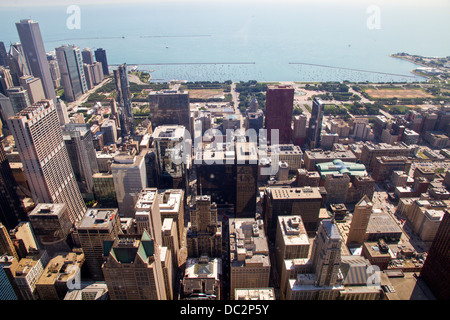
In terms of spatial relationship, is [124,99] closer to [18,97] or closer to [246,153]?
[18,97]

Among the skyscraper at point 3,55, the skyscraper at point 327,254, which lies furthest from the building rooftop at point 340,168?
the skyscraper at point 3,55

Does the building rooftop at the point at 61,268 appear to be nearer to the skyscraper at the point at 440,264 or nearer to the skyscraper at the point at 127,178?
the skyscraper at the point at 127,178

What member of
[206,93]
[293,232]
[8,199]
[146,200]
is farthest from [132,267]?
[206,93]

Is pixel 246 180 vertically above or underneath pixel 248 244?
above

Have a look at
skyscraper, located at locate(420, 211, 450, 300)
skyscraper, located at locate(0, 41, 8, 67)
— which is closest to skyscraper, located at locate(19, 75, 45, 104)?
skyscraper, located at locate(0, 41, 8, 67)

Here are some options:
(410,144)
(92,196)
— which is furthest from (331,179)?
(92,196)

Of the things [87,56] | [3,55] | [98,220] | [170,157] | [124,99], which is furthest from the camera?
[87,56]

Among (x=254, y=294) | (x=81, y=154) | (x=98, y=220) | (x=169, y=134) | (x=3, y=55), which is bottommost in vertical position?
(x=254, y=294)
